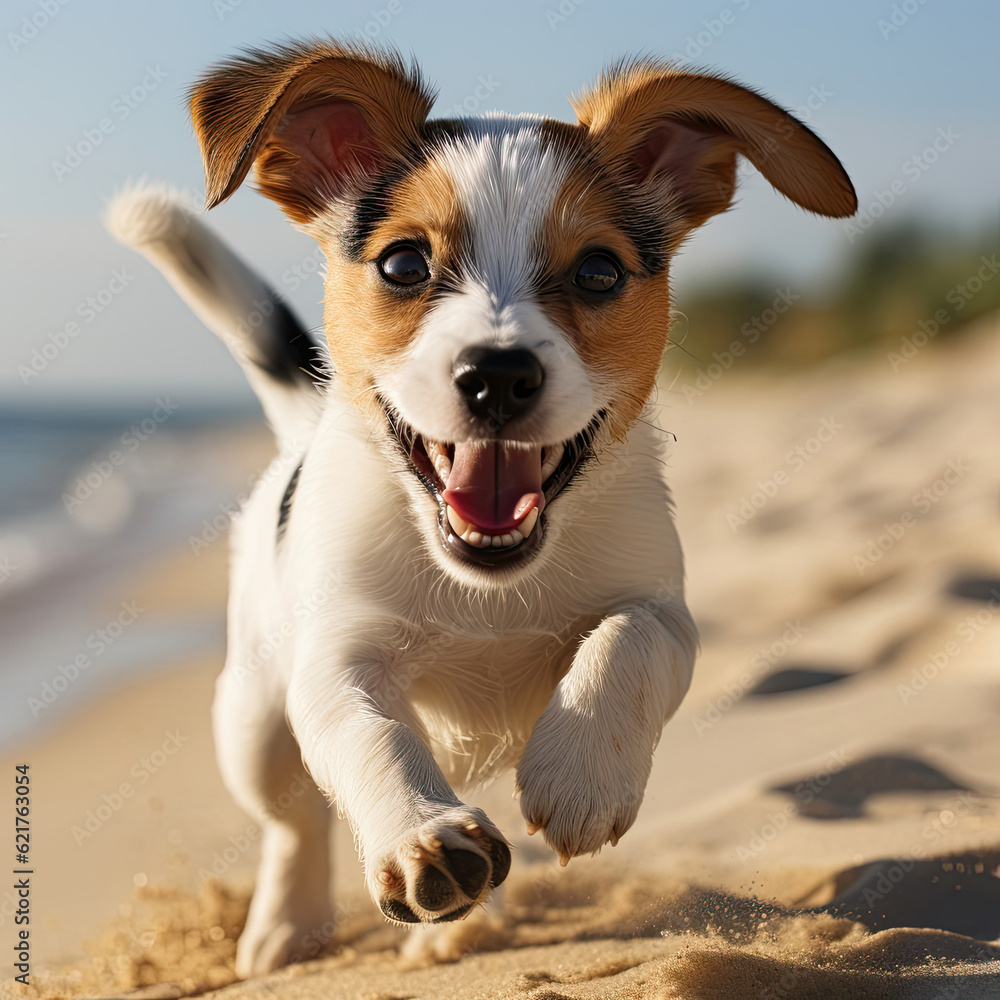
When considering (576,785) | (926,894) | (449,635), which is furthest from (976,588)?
(576,785)

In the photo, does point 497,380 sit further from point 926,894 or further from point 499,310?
point 926,894

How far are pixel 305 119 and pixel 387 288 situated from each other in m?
0.66

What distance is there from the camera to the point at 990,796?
452 centimetres

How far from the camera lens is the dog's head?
2479 millimetres

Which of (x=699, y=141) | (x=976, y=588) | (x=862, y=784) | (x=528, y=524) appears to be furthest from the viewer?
(x=976, y=588)

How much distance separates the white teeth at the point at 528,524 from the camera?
8.47 ft

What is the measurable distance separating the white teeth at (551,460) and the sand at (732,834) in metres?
0.79

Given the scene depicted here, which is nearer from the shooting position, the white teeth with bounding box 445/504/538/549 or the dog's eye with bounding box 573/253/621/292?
the white teeth with bounding box 445/504/538/549

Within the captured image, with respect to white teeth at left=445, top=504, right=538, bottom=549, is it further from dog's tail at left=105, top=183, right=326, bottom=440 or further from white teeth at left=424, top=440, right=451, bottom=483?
dog's tail at left=105, top=183, right=326, bottom=440

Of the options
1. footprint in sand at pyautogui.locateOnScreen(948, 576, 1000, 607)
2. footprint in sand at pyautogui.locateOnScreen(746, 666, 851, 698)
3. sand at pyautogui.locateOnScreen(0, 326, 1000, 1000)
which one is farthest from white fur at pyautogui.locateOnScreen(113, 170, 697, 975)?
footprint in sand at pyautogui.locateOnScreen(948, 576, 1000, 607)

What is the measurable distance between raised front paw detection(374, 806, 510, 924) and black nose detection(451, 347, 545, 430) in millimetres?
888

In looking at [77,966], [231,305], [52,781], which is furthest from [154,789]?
[231,305]

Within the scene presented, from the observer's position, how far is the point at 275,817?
12.6 ft

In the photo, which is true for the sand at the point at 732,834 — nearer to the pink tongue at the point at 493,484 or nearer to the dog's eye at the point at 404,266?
the pink tongue at the point at 493,484
